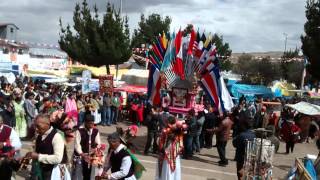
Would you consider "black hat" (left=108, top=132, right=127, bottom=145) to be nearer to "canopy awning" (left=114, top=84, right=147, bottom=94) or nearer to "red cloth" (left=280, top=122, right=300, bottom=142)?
"red cloth" (left=280, top=122, right=300, bottom=142)

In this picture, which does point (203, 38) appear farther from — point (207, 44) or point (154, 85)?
point (154, 85)

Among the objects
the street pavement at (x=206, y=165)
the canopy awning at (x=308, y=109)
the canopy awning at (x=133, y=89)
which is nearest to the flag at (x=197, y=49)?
the street pavement at (x=206, y=165)

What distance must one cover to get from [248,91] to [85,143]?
30682 mm

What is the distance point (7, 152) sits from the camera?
595cm

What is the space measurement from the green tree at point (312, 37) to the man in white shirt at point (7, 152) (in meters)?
31.0

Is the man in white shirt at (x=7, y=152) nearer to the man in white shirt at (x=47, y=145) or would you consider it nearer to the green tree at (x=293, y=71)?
the man in white shirt at (x=47, y=145)

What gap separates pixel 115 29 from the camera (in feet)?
130

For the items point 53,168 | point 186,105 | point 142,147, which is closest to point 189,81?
point 186,105

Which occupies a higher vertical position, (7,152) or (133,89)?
(7,152)

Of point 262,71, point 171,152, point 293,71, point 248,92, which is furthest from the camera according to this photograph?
point 262,71

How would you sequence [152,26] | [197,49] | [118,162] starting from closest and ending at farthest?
[118,162]
[197,49]
[152,26]

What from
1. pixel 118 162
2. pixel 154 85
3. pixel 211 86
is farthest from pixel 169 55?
pixel 118 162

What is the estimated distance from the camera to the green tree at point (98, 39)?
129 ft

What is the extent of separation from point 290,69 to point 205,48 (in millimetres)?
54643
